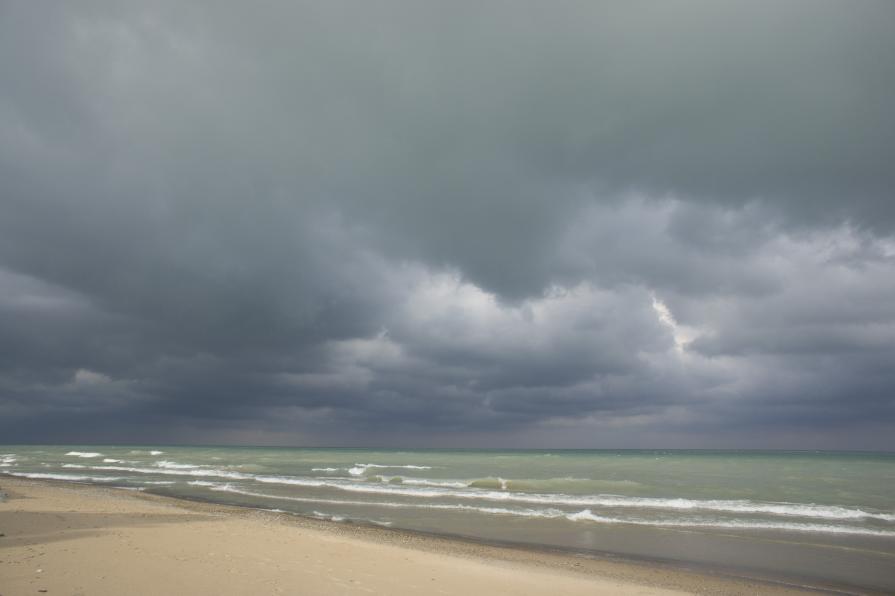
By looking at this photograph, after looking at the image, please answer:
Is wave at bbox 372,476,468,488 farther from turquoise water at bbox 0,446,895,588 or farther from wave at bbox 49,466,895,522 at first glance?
wave at bbox 49,466,895,522

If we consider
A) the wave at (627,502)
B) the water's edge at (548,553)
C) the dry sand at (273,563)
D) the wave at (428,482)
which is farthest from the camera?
the wave at (428,482)

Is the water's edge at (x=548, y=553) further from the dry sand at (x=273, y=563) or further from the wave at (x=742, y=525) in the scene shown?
the wave at (x=742, y=525)

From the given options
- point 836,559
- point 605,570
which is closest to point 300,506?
point 605,570

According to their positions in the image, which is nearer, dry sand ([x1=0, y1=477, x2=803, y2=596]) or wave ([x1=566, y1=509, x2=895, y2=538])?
dry sand ([x1=0, y1=477, x2=803, y2=596])

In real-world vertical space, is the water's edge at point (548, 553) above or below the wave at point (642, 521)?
above

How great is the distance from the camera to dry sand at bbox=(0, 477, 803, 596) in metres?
Answer: 9.18

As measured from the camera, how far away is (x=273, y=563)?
11.0 metres

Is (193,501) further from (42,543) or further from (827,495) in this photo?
(827,495)

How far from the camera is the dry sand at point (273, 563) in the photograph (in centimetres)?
918

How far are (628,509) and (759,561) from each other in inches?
395

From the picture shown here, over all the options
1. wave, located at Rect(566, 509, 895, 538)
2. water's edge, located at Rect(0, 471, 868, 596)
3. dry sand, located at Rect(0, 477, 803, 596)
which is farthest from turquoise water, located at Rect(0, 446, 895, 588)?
dry sand, located at Rect(0, 477, 803, 596)

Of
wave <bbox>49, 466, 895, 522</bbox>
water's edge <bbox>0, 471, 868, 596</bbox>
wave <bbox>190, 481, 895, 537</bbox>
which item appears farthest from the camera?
wave <bbox>49, 466, 895, 522</bbox>

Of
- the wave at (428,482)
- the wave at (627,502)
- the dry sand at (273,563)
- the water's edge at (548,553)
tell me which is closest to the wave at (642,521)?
the wave at (627,502)

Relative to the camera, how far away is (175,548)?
1221 cm
